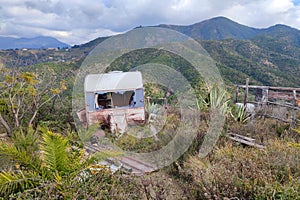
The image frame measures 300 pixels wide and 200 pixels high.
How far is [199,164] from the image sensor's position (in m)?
3.66

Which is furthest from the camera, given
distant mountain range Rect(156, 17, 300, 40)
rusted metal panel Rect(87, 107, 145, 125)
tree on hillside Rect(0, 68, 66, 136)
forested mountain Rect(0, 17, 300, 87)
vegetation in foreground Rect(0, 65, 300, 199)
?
distant mountain range Rect(156, 17, 300, 40)

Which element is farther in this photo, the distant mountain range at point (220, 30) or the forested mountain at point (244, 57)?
the distant mountain range at point (220, 30)

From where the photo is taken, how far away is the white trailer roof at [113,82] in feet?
23.8

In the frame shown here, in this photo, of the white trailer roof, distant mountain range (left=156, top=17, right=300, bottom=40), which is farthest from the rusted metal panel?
distant mountain range (left=156, top=17, right=300, bottom=40)

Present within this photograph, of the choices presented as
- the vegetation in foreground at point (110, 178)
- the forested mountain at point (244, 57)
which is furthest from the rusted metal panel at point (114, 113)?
the vegetation in foreground at point (110, 178)

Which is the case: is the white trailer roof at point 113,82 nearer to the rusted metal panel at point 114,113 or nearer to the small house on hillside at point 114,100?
the small house on hillside at point 114,100

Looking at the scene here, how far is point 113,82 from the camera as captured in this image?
738 cm

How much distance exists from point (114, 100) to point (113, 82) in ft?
1.86

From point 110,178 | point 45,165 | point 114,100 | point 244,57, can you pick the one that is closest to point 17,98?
point 114,100

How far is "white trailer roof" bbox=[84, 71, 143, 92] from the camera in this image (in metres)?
7.24

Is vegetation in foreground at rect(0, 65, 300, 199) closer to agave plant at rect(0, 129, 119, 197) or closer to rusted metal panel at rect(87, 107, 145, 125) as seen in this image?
agave plant at rect(0, 129, 119, 197)

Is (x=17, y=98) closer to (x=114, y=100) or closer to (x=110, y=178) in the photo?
(x=114, y=100)

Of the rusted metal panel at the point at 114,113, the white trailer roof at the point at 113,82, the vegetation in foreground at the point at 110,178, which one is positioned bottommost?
the rusted metal panel at the point at 114,113

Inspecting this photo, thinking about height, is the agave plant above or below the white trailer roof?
below
